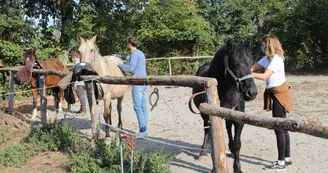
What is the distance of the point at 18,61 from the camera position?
1513 centimetres

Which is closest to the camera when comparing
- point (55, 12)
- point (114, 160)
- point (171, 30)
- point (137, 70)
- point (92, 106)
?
point (114, 160)

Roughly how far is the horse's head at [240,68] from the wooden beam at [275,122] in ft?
3.06

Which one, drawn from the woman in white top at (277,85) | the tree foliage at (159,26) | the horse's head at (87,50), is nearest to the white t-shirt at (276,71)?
the woman in white top at (277,85)

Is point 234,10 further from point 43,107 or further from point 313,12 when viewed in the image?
point 43,107

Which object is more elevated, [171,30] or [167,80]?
[171,30]

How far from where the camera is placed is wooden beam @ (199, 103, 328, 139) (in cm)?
269

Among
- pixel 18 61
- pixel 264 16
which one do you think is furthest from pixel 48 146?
pixel 264 16

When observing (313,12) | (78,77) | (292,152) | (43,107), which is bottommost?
(292,152)

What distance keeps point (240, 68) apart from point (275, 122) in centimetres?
163

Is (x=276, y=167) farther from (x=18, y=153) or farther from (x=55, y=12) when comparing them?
(x=55, y=12)

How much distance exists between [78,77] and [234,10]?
22.2m

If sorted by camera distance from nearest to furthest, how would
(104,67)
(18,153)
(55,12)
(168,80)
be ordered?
1. (168,80)
2. (18,153)
3. (104,67)
4. (55,12)

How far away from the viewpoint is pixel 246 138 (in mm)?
7289

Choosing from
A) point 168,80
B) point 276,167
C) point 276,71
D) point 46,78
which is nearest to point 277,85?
point 276,71
